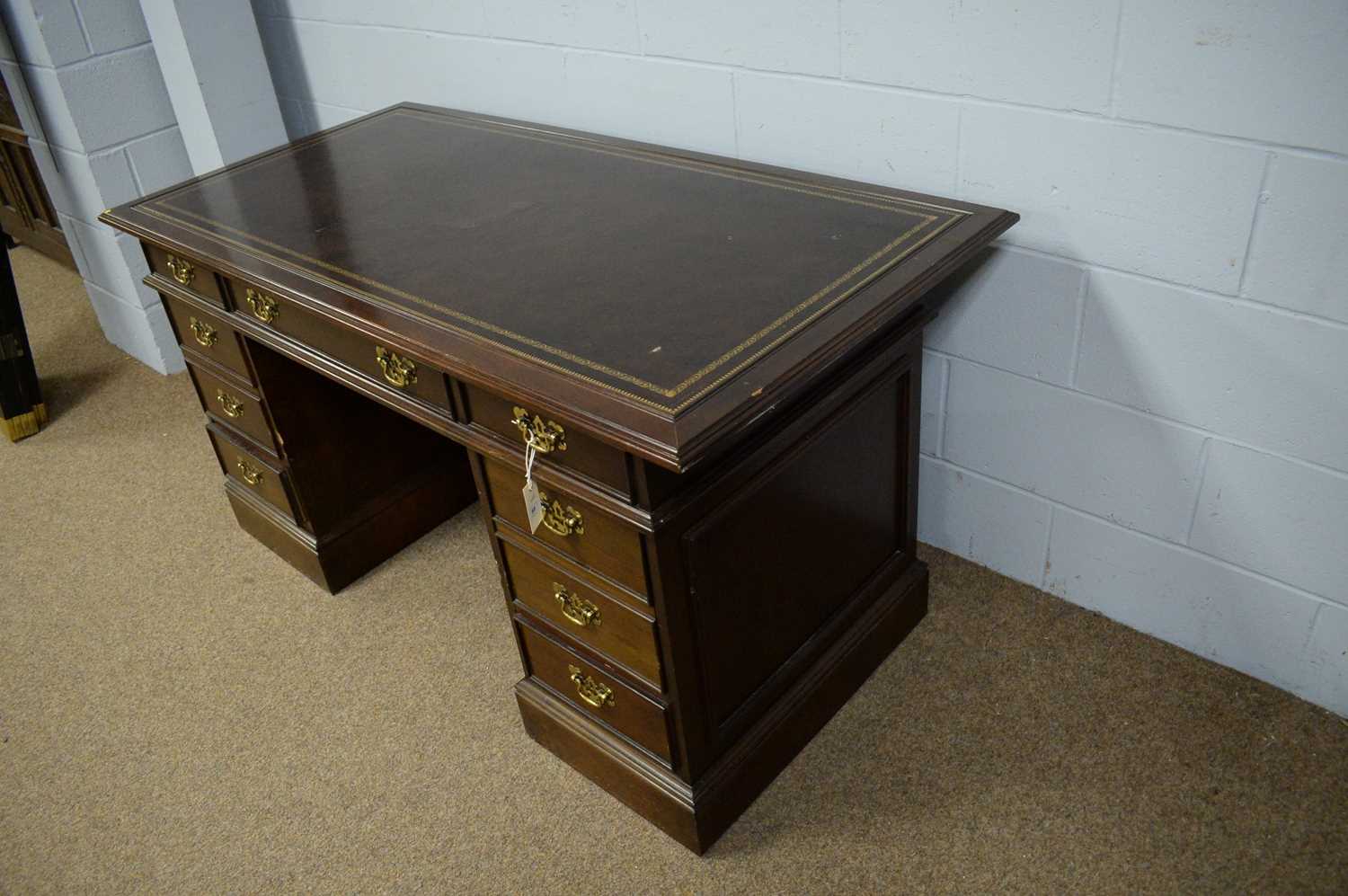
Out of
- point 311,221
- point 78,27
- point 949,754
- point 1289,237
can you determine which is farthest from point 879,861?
point 78,27

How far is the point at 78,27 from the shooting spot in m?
2.75

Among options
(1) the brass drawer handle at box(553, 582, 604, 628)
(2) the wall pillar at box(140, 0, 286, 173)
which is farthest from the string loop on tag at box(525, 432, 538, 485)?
(2) the wall pillar at box(140, 0, 286, 173)

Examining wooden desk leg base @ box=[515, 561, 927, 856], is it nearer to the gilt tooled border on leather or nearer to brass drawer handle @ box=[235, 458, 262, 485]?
the gilt tooled border on leather

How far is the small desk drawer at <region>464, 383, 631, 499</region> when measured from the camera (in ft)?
4.40

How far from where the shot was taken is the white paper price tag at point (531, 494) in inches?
56.1

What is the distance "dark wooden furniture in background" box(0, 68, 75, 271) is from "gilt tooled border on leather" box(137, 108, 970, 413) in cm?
171

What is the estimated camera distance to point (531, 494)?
56.5 inches

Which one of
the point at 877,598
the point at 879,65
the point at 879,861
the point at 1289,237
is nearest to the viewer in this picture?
the point at 1289,237

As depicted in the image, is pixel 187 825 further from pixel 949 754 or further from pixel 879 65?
pixel 879 65

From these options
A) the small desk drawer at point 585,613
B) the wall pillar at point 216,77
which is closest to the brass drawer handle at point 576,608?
the small desk drawer at point 585,613

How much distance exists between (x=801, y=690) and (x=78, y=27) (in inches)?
98.4

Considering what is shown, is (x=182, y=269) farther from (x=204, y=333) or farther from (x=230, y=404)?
(x=230, y=404)

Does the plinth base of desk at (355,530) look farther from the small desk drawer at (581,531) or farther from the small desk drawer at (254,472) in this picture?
the small desk drawer at (581,531)

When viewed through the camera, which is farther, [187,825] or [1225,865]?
[187,825]
